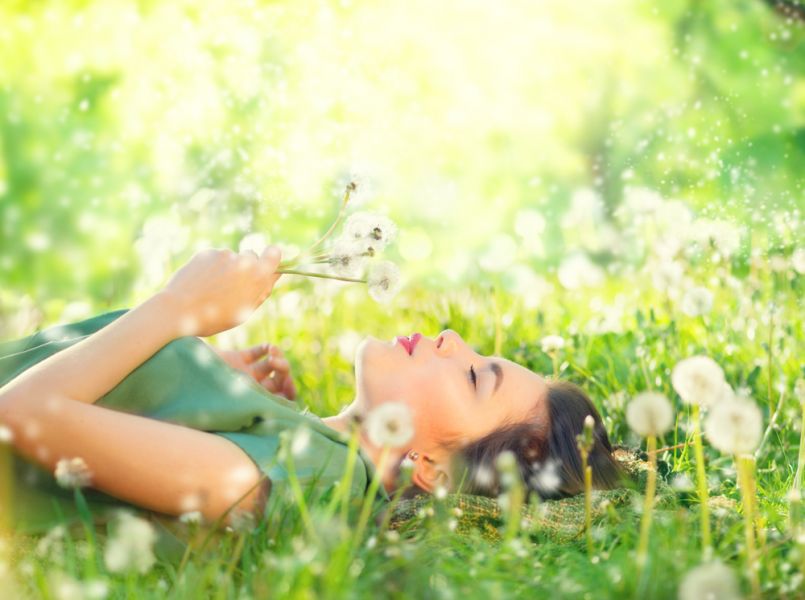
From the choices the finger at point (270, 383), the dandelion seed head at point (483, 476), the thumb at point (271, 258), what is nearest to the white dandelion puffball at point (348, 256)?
the thumb at point (271, 258)

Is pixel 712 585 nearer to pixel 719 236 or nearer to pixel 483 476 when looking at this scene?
pixel 483 476

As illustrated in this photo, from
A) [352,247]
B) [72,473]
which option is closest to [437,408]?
[352,247]

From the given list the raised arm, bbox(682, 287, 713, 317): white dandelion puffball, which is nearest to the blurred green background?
bbox(682, 287, 713, 317): white dandelion puffball

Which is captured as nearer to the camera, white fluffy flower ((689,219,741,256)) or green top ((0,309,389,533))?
green top ((0,309,389,533))

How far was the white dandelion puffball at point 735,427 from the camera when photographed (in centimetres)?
144

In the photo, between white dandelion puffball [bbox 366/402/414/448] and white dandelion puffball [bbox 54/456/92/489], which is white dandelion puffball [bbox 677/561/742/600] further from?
white dandelion puffball [bbox 54/456/92/489]

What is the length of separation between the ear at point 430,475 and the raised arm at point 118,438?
0.44 m

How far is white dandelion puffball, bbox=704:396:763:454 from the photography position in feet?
4.73

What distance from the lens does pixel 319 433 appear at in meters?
1.99

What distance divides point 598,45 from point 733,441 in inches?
349

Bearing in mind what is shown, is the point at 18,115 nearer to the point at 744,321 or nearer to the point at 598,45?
the point at 598,45

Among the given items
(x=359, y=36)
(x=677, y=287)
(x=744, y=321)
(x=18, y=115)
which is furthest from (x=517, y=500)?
(x=359, y=36)

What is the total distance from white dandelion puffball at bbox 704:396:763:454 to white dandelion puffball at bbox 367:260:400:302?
2.97 ft

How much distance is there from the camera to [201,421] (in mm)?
1906
